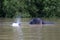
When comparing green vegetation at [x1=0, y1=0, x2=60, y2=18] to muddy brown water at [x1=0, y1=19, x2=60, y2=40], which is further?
green vegetation at [x1=0, y1=0, x2=60, y2=18]

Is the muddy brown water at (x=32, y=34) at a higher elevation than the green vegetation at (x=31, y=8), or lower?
lower

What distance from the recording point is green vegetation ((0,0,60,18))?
19422 millimetres

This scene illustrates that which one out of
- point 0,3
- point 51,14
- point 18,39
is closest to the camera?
point 18,39

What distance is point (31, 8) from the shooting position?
64.5 ft

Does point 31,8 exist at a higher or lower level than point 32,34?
higher

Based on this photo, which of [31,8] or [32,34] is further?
[31,8]

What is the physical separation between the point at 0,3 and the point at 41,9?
3395mm

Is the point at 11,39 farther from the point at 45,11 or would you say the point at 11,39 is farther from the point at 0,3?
the point at 0,3

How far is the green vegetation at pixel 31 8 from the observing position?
1942cm

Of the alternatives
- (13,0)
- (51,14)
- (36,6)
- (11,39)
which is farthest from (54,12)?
(11,39)

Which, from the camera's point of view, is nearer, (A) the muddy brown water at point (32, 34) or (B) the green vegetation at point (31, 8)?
(A) the muddy brown water at point (32, 34)

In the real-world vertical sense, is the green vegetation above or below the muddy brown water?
above

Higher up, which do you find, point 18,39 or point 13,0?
point 13,0

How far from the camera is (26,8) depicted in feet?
64.4
